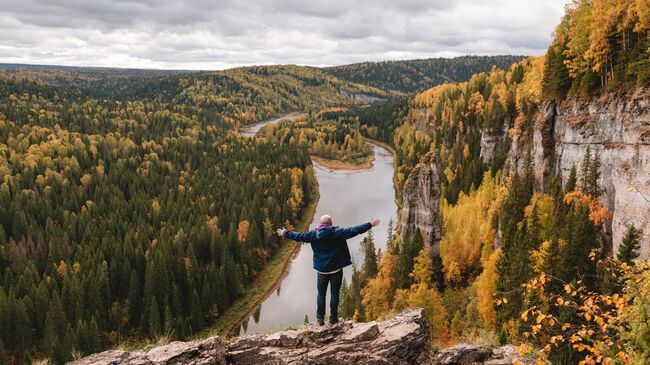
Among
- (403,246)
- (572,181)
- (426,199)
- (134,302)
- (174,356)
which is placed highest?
(174,356)

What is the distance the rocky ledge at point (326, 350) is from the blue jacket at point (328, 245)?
7.49ft

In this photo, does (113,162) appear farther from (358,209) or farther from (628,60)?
(628,60)

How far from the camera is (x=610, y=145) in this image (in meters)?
46.8

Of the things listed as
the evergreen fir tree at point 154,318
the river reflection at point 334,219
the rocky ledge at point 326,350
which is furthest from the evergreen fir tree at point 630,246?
the evergreen fir tree at point 154,318

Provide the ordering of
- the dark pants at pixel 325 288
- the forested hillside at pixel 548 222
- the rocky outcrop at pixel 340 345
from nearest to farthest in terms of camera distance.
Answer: the rocky outcrop at pixel 340 345, the dark pants at pixel 325 288, the forested hillside at pixel 548 222

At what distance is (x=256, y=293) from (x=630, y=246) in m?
58.7

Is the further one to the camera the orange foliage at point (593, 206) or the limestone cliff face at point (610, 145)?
the orange foliage at point (593, 206)

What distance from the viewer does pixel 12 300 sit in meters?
62.3

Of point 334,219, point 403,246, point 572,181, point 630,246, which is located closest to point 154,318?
point 403,246

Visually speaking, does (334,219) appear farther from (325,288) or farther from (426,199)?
(325,288)

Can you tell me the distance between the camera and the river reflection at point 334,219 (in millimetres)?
71125

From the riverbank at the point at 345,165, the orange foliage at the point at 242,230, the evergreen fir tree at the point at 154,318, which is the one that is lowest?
the evergreen fir tree at the point at 154,318

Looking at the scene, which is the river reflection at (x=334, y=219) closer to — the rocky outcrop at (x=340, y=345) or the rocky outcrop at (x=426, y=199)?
the rocky outcrop at (x=340, y=345)

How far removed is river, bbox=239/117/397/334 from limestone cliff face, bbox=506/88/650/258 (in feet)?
105
